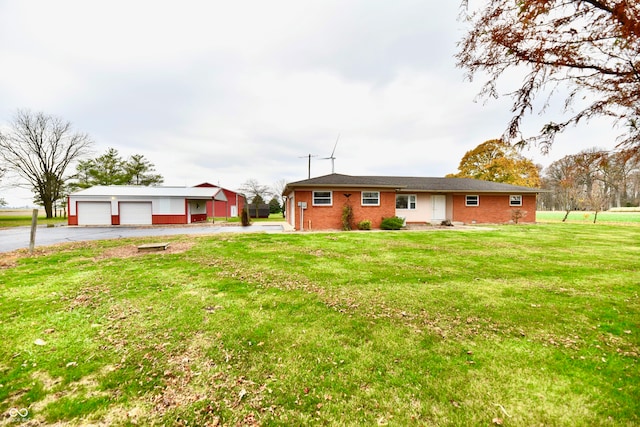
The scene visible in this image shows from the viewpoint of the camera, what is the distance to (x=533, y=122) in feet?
11.7

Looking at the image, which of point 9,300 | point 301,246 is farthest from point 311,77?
point 9,300

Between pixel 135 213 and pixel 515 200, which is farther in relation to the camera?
pixel 135 213

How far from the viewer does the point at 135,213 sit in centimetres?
2402

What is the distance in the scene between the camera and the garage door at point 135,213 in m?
23.9

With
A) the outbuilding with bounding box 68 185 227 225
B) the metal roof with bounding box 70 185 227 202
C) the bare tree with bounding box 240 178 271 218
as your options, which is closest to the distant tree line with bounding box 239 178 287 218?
the bare tree with bounding box 240 178 271 218

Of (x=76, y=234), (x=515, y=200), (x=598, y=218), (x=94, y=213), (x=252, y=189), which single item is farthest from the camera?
(x=252, y=189)

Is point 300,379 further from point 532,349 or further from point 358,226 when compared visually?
point 358,226

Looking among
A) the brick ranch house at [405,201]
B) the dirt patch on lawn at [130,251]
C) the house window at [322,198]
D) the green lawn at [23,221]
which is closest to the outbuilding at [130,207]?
the green lawn at [23,221]

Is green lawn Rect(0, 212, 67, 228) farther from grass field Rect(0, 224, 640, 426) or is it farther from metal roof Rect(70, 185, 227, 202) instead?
grass field Rect(0, 224, 640, 426)

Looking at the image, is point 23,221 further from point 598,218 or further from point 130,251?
point 598,218

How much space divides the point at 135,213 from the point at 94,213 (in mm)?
3480

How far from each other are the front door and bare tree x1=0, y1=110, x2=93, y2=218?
150ft

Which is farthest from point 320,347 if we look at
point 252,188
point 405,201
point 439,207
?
point 252,188

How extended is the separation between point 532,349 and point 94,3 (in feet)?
51.4
